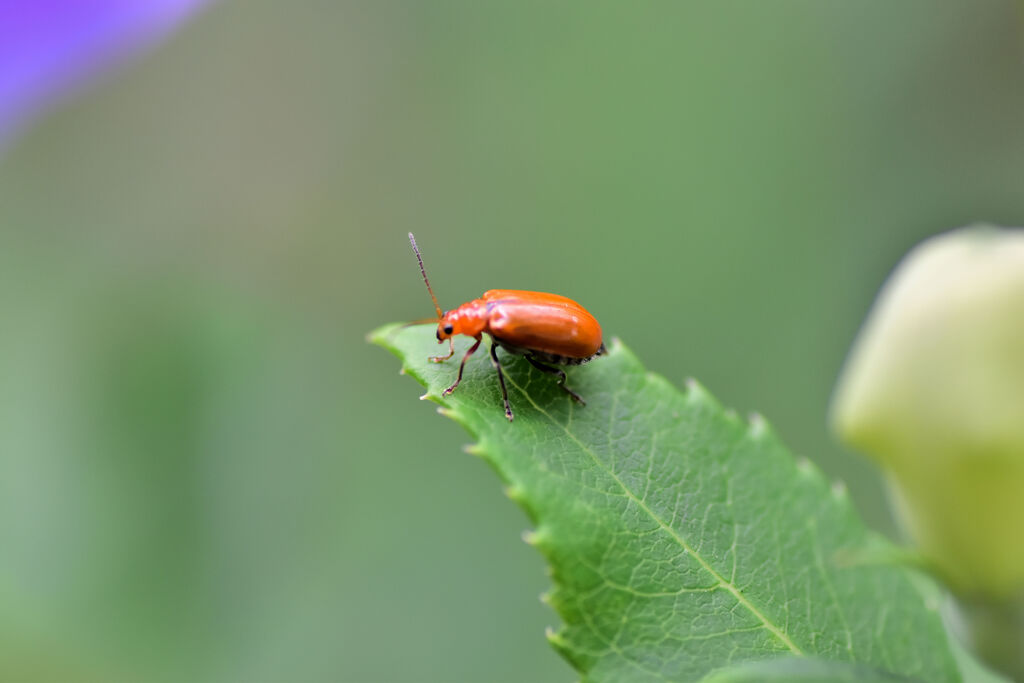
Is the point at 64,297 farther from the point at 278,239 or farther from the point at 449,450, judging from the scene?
the point at 449,450

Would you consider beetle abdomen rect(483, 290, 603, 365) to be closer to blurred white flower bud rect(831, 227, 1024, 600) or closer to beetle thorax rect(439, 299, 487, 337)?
beetle thorax rect(439, 299, 487, 337)

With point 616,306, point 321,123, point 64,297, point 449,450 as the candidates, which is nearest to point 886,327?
point 449,450

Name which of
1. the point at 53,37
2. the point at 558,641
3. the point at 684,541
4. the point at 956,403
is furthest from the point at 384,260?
the point at 956,403

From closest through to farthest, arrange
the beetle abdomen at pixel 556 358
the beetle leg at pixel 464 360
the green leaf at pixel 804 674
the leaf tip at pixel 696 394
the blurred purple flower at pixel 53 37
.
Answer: the green leaf at pixel 804 674
the leaf tip at pixel 696 394
the beetle leg at pixel 464 360
the beetle abdomen at pixel 556 358
the blurred purple flower at pixel 53 37

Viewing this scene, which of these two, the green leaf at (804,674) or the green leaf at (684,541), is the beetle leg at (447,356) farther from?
the green leaf at (804,674)

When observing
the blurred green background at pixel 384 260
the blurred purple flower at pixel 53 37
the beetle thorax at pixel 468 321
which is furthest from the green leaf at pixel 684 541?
the blurred purple flower at pixel 53 37

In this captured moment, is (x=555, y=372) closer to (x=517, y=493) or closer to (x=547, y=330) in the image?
(x=547, y=330)
